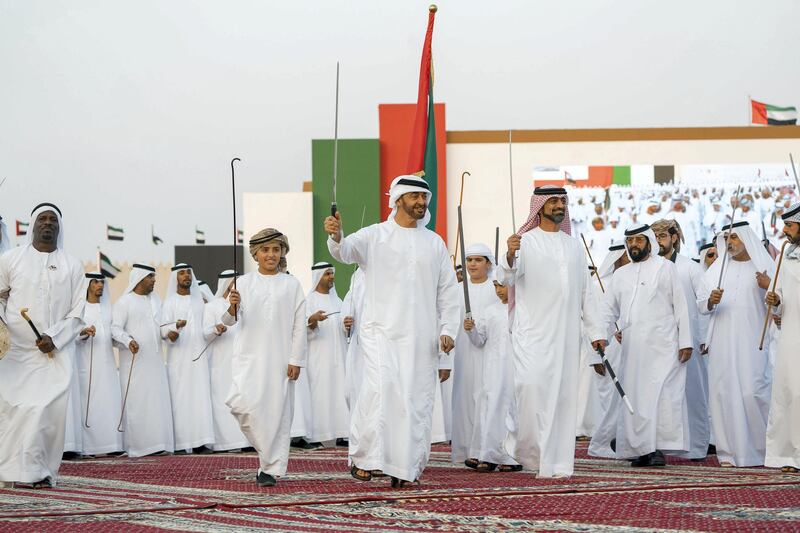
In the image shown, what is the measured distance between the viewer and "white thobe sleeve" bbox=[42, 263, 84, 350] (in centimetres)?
736

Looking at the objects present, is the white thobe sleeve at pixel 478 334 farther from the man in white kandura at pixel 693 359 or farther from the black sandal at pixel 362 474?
the black sandal at pixel 362 474

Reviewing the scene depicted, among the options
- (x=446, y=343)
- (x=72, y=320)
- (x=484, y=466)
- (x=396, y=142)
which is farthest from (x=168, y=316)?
(x=396, y=142)

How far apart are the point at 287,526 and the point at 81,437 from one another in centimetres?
656

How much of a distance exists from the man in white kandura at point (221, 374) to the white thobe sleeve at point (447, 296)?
4559mm

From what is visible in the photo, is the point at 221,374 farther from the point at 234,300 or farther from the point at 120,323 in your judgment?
the point at 234,300

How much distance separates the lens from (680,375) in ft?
28.2

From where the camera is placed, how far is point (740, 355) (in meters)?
8.65

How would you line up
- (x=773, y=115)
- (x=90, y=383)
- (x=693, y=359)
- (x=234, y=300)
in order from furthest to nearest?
1. (x=773, y=115)
2. (x=90, y=383)
3. (x=693, y=359)
4. (x=234, y=300)

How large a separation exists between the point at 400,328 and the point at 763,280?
3.09 metres

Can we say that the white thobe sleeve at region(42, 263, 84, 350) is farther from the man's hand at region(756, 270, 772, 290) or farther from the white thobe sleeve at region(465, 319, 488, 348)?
the man's hand at region(756, 270, 772, 290)

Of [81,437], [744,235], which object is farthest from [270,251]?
[81,437]

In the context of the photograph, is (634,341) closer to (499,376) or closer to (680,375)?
(680,375)

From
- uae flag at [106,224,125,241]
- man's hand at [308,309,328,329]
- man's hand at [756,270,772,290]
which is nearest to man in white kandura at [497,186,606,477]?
man's hand at [756,270,772,290]

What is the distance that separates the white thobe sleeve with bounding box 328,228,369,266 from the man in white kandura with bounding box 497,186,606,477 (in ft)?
3.21
